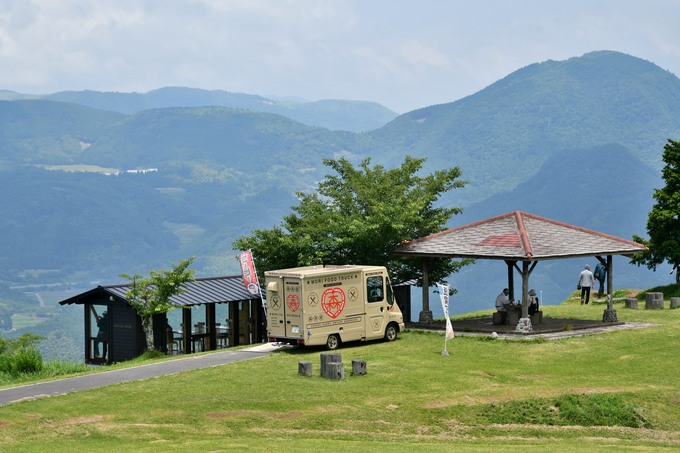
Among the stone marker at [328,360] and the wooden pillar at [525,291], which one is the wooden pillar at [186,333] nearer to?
the wooden pillar at [525,291]

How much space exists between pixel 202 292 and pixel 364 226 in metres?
7.79

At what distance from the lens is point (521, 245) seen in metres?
39.7

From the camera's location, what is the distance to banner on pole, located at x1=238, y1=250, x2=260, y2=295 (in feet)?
142

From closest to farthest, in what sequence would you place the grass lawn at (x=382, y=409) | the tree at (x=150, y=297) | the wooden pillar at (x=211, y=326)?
1. the grass lawn at (x=382, y=409)
2. the tree at (x=150, y=297)
3. the wooden pillar at (x=211, y=326)

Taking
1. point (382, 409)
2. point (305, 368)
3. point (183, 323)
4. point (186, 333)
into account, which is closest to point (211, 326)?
point (186, 333)

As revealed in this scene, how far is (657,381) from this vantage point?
1181 inches

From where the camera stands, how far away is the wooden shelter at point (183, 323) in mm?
42812

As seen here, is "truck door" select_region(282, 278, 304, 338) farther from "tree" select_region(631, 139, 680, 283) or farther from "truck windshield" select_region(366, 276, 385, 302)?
"tree" select_region(631, 139, 680, 283)

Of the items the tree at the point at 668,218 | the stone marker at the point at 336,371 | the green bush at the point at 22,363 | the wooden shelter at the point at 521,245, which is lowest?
the stone marker at the point at 336,371

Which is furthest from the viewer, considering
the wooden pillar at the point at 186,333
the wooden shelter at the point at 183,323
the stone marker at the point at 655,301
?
the stone marker at the point at 655,301

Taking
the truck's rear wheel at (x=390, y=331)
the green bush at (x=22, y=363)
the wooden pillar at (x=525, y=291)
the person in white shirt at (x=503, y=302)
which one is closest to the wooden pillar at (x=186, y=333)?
the green bush at (x=22, y=363)

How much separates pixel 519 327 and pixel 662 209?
18723mm

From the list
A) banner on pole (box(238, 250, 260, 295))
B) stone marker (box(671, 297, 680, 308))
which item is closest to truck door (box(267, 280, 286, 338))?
banner on pole (box(238, 250, 260, 295))

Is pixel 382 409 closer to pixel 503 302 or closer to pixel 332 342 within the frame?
pixel 332 342
